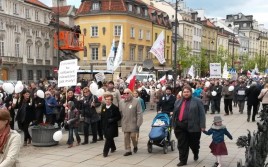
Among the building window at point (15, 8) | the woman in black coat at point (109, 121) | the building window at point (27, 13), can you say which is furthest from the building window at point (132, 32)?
the woman in black coat at point (109, 121)

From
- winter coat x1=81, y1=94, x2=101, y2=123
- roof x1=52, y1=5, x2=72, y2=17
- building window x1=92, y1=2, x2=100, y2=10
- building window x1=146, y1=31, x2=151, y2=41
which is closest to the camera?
winter coat x1=81, y1=94, x2=101, y2=123

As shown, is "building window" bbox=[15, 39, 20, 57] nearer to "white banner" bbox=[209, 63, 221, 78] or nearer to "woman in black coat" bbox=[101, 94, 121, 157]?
"white banner" bbox=[209, 63, 221, 78]

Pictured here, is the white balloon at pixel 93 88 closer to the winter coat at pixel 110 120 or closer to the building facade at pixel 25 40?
the winter coat at pixel 110 120

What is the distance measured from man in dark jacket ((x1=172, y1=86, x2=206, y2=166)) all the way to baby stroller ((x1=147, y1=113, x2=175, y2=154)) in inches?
41.2

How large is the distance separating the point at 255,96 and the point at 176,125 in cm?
838

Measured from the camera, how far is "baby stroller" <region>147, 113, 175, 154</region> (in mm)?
9273

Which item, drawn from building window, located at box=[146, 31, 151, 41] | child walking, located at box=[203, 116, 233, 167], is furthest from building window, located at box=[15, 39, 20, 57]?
child walking, located at box=[203, 116, 233, 167]

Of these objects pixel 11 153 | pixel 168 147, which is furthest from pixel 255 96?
pixel 11 153

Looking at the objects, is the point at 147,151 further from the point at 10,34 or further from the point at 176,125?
the point at 10,34

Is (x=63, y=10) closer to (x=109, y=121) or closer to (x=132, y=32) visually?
(x=132, y=32)

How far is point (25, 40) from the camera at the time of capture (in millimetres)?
49344

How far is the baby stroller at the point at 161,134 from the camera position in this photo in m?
9.27

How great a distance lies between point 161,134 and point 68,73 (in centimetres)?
370

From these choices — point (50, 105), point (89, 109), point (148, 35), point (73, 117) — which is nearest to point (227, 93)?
point (89, 109)
